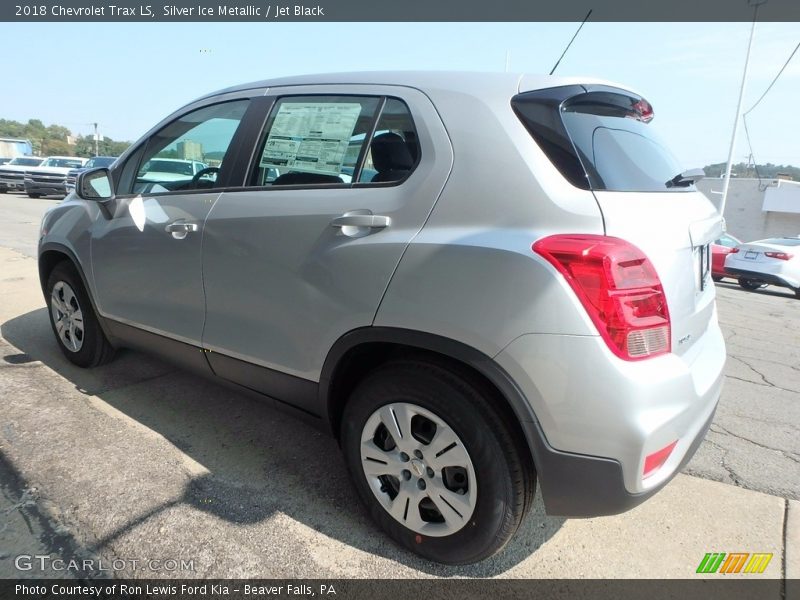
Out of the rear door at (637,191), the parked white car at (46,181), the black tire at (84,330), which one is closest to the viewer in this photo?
the rear door at (637,191)

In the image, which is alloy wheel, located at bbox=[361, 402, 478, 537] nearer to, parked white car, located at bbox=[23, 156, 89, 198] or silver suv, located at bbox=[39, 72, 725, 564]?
silver suv, located at bbox=[39, 72, 725, 564]

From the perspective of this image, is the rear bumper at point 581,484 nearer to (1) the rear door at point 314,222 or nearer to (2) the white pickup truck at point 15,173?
(1) the rear door at point 314,222

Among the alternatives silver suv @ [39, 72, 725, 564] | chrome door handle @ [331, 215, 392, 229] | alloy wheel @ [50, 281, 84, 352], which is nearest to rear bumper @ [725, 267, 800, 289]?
silver suv @ [39, 72, 725, 564]

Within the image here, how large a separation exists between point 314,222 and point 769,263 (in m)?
12.1

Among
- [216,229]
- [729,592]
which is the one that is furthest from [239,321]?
[729,592]

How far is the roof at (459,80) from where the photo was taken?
2.01 metres

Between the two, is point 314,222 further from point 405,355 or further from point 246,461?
point 246,461

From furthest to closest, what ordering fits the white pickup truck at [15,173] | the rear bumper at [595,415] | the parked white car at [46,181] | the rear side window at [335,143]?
the white pickup truck at [15,173] → the parked white car at [46,181] → the rear side window at [335,143] → the rear bumper at [595,415]

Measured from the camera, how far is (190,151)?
3146mm

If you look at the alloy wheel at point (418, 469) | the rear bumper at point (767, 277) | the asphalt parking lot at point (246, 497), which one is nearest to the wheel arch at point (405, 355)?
the alloy wheel at point (418, 469)

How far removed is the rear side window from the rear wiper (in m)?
1.07

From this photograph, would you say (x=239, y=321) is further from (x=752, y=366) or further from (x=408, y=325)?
(x=752, y=366)

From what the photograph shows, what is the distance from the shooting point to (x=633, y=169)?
1.98 meters
